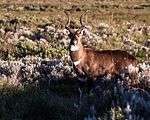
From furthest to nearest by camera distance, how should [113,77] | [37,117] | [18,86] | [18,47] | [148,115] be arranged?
[18,47] → [113,77] → [18,86] → [37,117] → [148,115]

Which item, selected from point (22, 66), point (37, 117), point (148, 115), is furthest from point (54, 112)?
point (22, 66)

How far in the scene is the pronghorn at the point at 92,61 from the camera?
29.9 ft

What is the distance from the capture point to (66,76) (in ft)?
32.9

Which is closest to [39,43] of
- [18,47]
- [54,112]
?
[18,47]

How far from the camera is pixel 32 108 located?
6938 mm

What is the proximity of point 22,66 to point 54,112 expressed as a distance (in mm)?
3753

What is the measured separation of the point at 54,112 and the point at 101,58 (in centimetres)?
272

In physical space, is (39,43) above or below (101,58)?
below

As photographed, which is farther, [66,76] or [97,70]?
[66,76]

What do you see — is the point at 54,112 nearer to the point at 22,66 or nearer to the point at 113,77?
the point at 113,77

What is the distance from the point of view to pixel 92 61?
9328 mm

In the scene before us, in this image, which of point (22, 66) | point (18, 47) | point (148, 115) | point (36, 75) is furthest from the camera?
point (18, 47)

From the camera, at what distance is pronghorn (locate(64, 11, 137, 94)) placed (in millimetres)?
9125

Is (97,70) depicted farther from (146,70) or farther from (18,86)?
(18,86)
